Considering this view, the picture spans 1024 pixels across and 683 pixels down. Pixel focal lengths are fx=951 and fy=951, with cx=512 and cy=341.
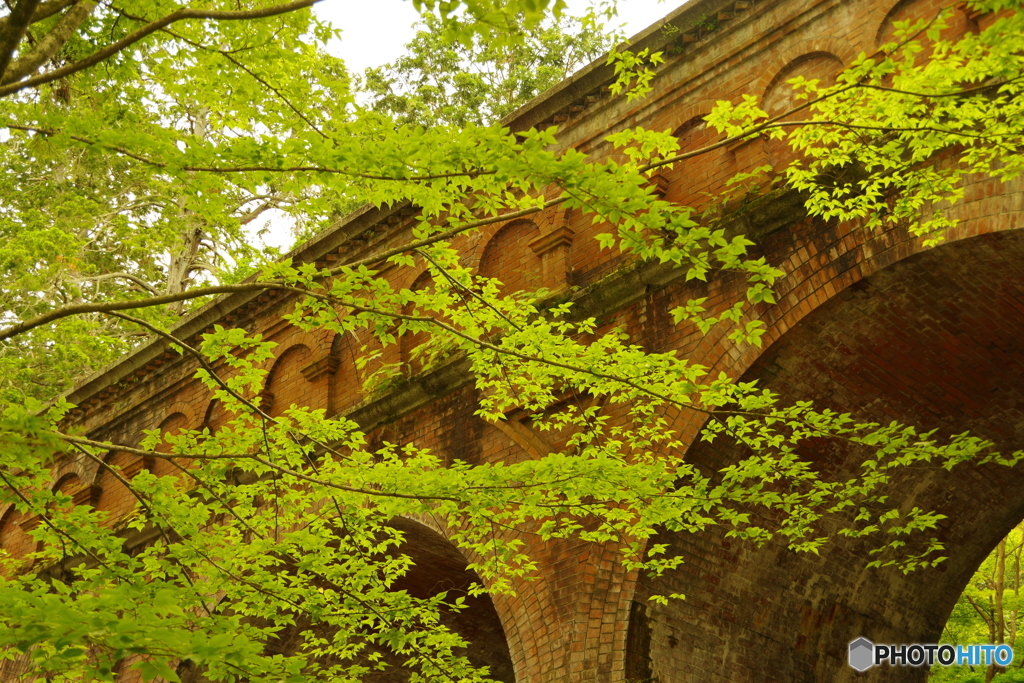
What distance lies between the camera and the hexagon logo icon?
8.41m

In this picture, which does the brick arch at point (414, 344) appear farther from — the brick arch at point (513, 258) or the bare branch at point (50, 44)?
the bare branch at point (50, 44)

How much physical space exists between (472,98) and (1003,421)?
1339 cm

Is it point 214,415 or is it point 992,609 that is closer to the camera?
point 214,415

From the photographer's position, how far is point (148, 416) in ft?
43.2

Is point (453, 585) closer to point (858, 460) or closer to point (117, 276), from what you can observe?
point (858, 460)

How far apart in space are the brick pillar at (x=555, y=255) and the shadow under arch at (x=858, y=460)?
2.19 meters

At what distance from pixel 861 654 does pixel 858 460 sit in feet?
6.79

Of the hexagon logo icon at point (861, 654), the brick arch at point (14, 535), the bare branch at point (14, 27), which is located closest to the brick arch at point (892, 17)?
the hexagon logo icon at point (861, 654)

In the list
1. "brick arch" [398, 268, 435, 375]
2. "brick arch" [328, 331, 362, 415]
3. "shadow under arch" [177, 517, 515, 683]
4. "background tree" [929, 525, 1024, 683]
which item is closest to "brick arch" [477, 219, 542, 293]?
"brick arch" [398, 268, 435, 375]

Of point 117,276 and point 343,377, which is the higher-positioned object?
point 117,276

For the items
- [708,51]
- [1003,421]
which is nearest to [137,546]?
[708,51]

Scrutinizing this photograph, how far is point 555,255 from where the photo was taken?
862cm

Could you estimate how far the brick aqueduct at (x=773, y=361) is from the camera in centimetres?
664

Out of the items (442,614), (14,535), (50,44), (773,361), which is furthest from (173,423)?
(773,361)
